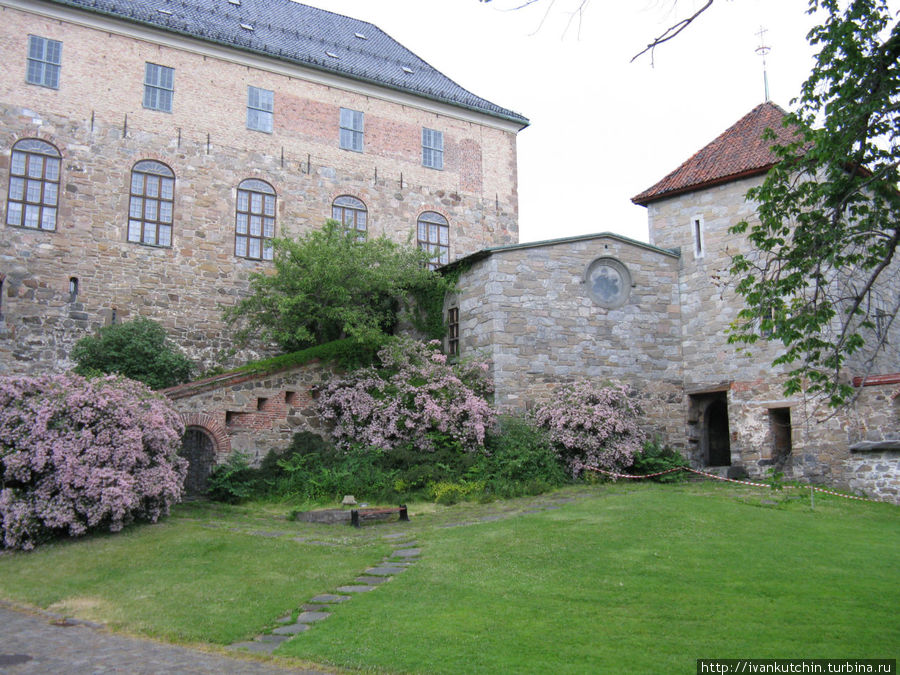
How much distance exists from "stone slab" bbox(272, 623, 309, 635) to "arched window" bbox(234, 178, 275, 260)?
15518 millimetres

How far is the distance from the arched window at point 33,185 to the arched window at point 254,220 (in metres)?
4.66

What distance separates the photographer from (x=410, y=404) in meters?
16.5

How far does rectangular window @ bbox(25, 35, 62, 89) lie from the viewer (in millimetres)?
19188

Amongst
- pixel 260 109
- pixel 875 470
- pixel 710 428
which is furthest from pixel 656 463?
pixel 260 109

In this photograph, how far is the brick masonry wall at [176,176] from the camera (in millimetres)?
18641

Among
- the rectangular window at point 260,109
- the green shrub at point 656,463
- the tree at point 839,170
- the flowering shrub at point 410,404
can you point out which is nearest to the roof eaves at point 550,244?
the flowering shrub at point 410,404

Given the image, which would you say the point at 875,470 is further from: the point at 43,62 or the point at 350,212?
the point at 43,62

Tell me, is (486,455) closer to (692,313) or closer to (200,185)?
(692,313)

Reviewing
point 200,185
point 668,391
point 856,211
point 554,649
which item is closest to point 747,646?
point 554,649

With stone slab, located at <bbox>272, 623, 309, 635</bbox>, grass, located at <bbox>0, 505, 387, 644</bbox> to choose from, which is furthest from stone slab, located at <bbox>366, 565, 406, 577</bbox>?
stone slab, located at <bbox>272, 623, 309, 635</bbox>

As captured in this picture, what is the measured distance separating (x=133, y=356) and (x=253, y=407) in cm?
375

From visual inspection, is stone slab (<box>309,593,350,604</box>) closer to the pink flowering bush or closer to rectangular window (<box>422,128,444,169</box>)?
the pink flowering bush

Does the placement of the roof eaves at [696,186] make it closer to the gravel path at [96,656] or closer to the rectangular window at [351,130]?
the rectangular window at [351,130]

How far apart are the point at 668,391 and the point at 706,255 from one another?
354 cm
